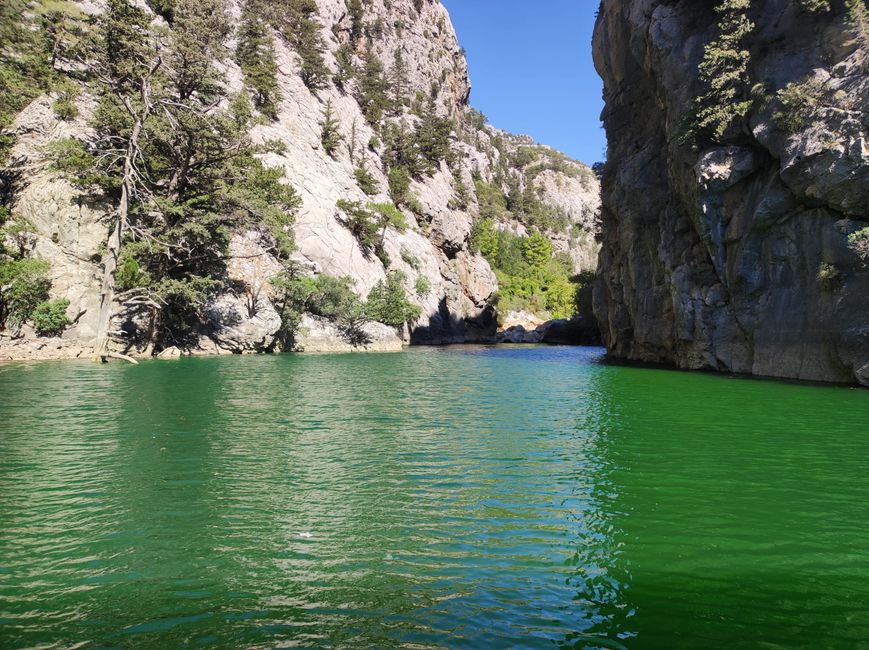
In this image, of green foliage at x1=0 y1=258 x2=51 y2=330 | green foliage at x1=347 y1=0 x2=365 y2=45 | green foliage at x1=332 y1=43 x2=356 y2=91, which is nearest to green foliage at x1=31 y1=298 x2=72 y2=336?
Answer: green foliage at x1=0 y1=258 x2=51 y2=330

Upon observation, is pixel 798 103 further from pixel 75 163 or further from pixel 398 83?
pixel 398 83

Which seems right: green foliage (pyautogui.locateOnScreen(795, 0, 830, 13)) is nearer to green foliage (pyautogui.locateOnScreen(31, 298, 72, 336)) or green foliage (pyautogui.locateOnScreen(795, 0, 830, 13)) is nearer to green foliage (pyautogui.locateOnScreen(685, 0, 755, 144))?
green foliage (pyautogui.locateOnScreen(685, 0, 755, 144))

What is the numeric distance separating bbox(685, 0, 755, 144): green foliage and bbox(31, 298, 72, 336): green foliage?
38.8m

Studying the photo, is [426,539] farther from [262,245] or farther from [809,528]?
[262,245]

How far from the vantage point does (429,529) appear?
7.80 m

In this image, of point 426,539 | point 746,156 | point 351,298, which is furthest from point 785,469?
point 351,298

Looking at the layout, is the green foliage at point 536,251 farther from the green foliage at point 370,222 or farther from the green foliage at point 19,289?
the green foliage at point 19,289

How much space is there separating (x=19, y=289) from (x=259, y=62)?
39.4 meters

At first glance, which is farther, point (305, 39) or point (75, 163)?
point (305, 39)

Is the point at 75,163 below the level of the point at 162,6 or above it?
below

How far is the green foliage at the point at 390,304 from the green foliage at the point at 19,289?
26.7m

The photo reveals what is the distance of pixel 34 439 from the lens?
496 inches

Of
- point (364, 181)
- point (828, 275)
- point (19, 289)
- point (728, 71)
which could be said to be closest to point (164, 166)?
point (19, 289)

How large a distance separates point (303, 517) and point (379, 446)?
4.56 meters
